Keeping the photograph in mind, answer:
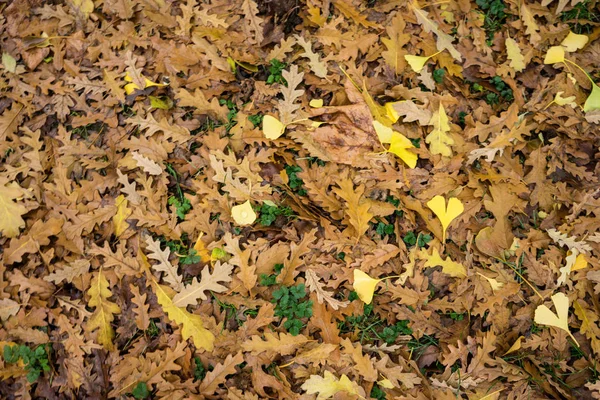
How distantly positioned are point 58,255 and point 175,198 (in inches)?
25.4

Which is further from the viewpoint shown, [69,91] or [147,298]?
[69,91]

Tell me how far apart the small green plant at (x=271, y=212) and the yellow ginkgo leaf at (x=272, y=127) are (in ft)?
1.17

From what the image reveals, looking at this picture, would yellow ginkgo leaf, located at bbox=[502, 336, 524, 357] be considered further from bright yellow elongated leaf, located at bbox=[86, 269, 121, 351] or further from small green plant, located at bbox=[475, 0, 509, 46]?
bright yellow elongated leaf, located at bbox=[86, 269, 121, 351]

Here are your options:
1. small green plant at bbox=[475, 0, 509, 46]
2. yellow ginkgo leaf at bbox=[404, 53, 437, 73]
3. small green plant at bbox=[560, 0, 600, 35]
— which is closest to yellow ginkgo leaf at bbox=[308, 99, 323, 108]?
yellow ginkgo leaf at bbox=[404, 53, 437, 73]

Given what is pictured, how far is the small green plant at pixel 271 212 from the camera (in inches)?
91.1

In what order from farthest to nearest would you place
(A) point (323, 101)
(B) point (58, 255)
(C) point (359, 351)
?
(A) point (323, 101)
(B) point (58, 255)
(C) point (359, 351)

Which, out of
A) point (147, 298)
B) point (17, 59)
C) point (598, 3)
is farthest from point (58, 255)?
point (598, 3)

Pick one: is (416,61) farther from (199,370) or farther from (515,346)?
(199,370)

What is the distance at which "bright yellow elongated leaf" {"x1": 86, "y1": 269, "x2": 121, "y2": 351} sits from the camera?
2.21 meters

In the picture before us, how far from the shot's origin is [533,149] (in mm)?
2406

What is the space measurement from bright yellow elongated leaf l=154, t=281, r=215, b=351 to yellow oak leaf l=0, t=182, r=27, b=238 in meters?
0.85

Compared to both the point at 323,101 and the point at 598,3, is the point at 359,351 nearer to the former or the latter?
the point at 323,101

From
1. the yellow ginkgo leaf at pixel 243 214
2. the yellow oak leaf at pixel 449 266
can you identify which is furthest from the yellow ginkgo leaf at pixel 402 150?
the yellow ginkgo leaf at pixel 243 214

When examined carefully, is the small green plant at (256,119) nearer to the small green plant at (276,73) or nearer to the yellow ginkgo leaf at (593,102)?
the small green plant at (276,73)
